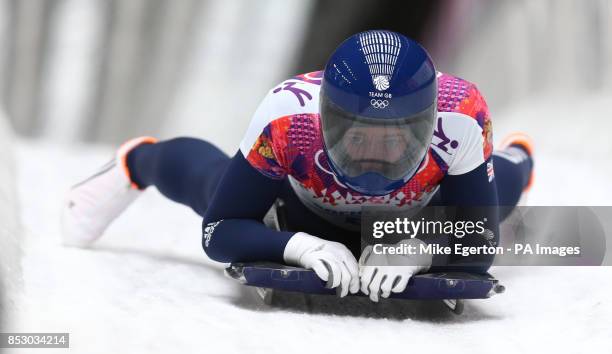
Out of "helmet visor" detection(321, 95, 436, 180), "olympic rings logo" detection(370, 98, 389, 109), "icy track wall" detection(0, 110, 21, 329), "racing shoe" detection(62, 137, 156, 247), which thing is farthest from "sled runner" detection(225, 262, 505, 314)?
"racing shoe" detection(62, 137, 156, 247)

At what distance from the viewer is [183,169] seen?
313 cm

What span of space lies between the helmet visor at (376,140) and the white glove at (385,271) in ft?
0.70

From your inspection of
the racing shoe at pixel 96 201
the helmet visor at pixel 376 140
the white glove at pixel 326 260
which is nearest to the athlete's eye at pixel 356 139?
the helmet visor at pixel 376 140

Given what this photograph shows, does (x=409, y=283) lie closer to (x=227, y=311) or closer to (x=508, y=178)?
(x=227, y=311)

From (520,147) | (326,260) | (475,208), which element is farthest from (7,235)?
(520,147)

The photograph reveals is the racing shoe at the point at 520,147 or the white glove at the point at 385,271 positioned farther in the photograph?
the racing shoe at the point at 520,147

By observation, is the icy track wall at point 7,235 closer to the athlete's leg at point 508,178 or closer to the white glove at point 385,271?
the white glove at point 385,271

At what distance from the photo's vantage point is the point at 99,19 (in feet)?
27.3

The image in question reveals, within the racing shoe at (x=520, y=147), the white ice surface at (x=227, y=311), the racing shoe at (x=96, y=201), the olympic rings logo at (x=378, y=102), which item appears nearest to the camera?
the white ice surface at (x=227, y=311)

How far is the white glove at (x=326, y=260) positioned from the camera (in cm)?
239

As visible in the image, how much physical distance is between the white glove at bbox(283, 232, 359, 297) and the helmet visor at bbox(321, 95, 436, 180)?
19cm

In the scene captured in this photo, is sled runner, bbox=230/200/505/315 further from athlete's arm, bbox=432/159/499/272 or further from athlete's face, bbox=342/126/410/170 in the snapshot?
athlete's face, bbox=342/126/410/170

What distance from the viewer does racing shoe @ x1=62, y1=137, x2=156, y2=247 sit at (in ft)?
11.0

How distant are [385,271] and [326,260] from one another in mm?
148
